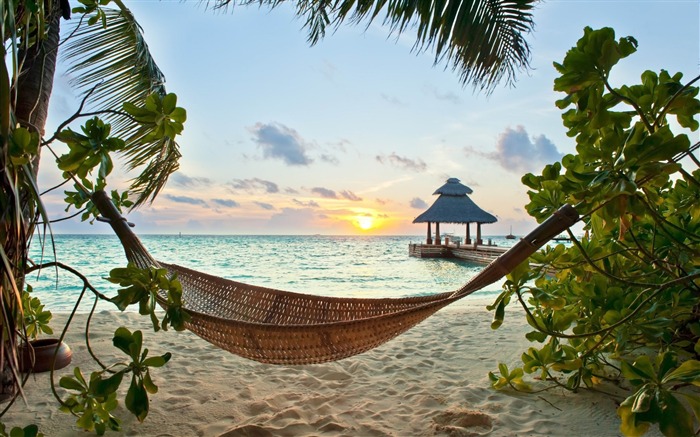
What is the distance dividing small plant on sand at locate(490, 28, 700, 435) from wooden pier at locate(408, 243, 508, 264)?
30.9ft

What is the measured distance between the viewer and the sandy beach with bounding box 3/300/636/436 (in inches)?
50.6

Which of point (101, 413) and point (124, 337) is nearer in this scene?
point (124, 337)

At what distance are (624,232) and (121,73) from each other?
9.31 ft

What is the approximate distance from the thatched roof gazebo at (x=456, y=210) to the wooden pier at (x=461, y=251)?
450 mm

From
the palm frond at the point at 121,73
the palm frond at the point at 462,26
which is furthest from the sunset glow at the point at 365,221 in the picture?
the palm frond at the point at 121,73

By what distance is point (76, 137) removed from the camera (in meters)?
0.75

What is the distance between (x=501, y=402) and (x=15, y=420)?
1543mm

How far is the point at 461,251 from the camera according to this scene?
12.3 m

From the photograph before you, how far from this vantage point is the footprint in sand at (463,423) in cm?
126

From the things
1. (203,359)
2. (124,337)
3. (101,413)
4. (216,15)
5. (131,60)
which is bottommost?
(203,359)

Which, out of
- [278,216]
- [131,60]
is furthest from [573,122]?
[278,216]

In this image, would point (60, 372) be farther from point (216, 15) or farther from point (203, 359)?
point (216, 15)

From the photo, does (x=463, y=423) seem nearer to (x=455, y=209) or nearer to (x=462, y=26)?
(x=462, y=26)

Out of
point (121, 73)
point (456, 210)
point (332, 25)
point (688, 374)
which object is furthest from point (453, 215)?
point (688, 374)
